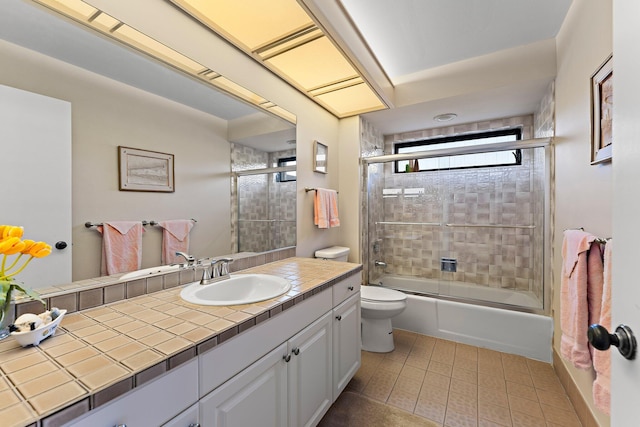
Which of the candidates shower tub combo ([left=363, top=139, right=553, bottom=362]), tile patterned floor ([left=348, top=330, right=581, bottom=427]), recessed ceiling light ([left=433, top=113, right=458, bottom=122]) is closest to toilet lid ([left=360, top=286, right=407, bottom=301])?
shower tub combo ([left=363, top=139, right=553, bottom=362])

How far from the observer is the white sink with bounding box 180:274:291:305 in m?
1.27

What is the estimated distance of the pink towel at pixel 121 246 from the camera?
1116 millimetres

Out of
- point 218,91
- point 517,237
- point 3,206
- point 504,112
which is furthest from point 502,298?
point 3,206

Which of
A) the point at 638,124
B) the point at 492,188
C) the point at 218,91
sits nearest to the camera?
the point at 638,124

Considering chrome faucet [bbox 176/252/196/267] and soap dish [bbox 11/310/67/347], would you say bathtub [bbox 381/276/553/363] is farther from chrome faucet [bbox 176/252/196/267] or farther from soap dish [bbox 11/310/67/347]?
soap dish [bbox 11/310/67/347]

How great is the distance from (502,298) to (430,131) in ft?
6.66

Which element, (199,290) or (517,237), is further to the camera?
(517,237)

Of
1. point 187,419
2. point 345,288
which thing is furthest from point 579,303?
point 187,419

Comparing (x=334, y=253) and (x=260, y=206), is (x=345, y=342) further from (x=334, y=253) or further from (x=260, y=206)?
(x=260, y=206)

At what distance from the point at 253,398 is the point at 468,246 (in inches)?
112

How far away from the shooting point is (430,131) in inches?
130

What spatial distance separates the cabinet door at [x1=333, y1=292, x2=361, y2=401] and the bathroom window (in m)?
2.08

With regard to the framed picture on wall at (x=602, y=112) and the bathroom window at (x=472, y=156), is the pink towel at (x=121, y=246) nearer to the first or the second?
the framed picture on wall at (x=602, y=112)

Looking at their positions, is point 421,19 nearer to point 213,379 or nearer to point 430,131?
point 430,131
